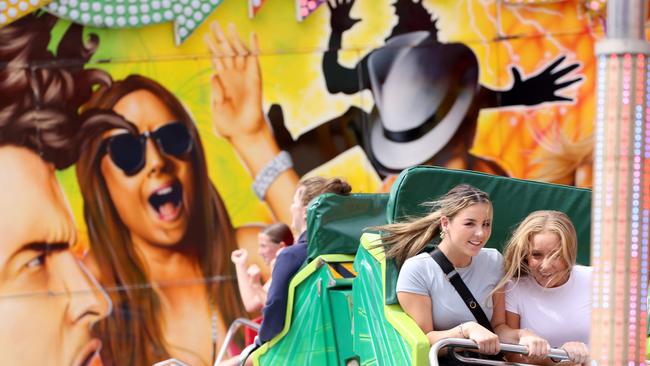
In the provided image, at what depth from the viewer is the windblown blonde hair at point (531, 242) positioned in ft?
15.0

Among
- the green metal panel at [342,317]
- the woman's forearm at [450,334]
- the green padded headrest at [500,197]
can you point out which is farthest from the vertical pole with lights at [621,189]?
the green metal panel at [342,317]

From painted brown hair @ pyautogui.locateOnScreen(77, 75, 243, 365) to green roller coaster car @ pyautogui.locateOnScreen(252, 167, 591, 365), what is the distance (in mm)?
2797

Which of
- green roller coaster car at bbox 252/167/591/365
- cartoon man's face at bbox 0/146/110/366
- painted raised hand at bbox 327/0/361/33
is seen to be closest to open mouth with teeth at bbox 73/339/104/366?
cartoon man's face at bbox 0/146/110/366

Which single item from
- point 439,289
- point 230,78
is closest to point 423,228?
point 439,289

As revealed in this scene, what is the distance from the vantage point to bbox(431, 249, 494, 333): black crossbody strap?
453cm

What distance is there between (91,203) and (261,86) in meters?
1.56

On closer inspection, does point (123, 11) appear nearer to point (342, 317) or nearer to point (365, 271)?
point (342, 317)

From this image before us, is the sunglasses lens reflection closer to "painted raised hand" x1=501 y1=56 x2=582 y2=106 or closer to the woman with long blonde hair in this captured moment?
"painted raised hand" x1=501 y1=56 x2=582 y2=106

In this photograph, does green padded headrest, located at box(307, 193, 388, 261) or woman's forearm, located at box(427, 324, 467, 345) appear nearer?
woman's forearm, located at box(427, 324, 467, 345)

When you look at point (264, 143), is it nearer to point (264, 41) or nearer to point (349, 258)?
point (264, 41)

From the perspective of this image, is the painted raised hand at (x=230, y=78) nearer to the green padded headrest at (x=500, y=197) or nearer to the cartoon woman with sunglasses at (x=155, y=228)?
the cartoon woman with sunglasses at (x=155, y=228)

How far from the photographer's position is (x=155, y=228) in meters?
9.16

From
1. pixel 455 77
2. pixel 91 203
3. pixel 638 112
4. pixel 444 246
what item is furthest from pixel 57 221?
pixel 638 112

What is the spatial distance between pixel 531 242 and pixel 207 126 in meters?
4.96
